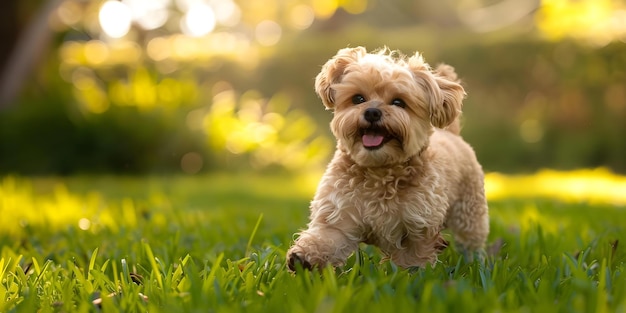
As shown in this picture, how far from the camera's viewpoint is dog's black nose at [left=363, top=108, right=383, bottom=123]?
3586 mm

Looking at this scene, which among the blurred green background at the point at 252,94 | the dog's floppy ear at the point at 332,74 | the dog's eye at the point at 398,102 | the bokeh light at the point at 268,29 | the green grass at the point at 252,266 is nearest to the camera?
the green grass at the point at 252,266

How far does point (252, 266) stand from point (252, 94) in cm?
1059

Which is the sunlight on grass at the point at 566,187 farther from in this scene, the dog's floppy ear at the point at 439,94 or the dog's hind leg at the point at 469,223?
the dog's floppy ear at the point at 439,94

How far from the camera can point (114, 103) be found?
40.7ft

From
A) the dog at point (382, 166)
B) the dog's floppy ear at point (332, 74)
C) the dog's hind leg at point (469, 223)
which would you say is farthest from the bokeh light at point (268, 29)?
the dog at point (382, 166)

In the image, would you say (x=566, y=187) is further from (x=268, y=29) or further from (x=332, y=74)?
(x=268, y=29)

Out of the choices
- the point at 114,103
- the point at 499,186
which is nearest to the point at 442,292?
the point at 499,186

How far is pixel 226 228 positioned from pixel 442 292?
2.95 meters

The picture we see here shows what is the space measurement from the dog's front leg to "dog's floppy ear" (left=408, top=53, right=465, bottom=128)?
719mm

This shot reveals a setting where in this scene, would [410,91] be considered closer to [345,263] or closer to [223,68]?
[345,263]

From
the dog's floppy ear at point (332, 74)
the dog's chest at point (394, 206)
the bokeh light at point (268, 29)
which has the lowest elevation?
the dog's chest at point (394, 206)

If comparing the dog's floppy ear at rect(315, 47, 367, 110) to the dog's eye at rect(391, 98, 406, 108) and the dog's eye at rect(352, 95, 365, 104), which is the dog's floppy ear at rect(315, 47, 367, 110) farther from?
the dog's eye at rect(391, 98, 406, 108)

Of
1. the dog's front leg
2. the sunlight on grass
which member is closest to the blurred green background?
the sunlight on grass

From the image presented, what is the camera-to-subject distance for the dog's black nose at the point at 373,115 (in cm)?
359
